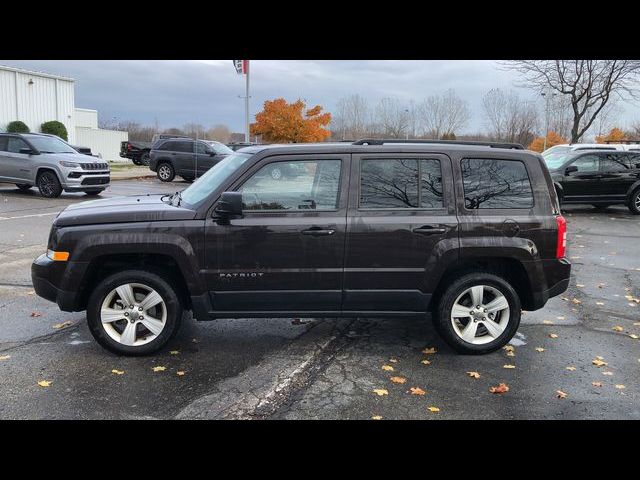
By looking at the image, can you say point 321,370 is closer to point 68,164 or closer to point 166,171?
point 68,164

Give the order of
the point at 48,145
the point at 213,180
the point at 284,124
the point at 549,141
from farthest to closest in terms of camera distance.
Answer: the point at 549,141
the point at 284,124
the point at 48,145
the point at 213,180

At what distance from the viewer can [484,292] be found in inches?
187

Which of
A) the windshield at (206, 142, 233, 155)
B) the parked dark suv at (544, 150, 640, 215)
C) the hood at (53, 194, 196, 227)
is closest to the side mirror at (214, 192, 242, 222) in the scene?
the hood at (53, 194, 196, 227)

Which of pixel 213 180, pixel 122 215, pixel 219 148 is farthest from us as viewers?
pixel 219 148

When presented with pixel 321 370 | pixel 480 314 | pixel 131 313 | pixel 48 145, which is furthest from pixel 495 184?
pixel 48 145

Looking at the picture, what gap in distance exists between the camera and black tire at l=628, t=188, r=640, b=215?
49.6 feet

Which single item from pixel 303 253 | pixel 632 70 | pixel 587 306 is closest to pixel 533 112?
pixel 632 70

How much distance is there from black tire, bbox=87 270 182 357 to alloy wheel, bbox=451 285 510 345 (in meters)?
2.46

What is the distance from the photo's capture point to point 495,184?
4711 mm

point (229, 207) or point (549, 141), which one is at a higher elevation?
point (549, 141)

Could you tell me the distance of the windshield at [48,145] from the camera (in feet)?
50.1

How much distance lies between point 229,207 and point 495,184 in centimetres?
236

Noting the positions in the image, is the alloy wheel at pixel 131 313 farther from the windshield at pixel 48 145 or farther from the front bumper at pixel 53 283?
the windshield at pixel 48 145

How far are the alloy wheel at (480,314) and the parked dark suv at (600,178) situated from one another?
37.5 ft
